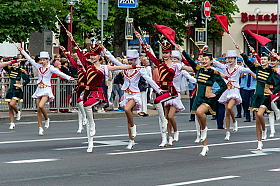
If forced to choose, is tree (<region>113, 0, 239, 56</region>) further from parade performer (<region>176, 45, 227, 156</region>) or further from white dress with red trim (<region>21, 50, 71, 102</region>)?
parade performer (<region>176, 45, 227, 156</region>)

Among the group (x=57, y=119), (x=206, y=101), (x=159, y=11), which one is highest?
(x=159, y=11)

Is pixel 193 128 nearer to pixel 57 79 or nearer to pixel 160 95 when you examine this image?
pixel 160 95

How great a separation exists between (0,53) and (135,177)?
23876mm

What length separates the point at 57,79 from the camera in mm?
19703

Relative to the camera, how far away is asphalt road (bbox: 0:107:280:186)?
27.0 feet

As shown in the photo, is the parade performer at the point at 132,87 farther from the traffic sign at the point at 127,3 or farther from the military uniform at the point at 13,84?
the traffic sign at the point at 127,3

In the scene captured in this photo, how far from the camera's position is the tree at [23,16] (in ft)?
74.5

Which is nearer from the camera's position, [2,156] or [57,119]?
[2,156]

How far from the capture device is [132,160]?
10125 mm

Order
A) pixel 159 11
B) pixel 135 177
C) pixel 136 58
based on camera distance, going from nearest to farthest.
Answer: pixel 135 177, pixel 136 58, pixel 159 11

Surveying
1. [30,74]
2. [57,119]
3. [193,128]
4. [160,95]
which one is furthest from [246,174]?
[30,74]

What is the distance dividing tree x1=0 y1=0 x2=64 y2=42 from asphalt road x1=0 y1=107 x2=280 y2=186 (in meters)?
8.50

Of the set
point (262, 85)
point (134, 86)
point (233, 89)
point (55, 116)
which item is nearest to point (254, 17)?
point (55, 116)

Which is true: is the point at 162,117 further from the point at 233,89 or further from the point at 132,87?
the point at 233,89
